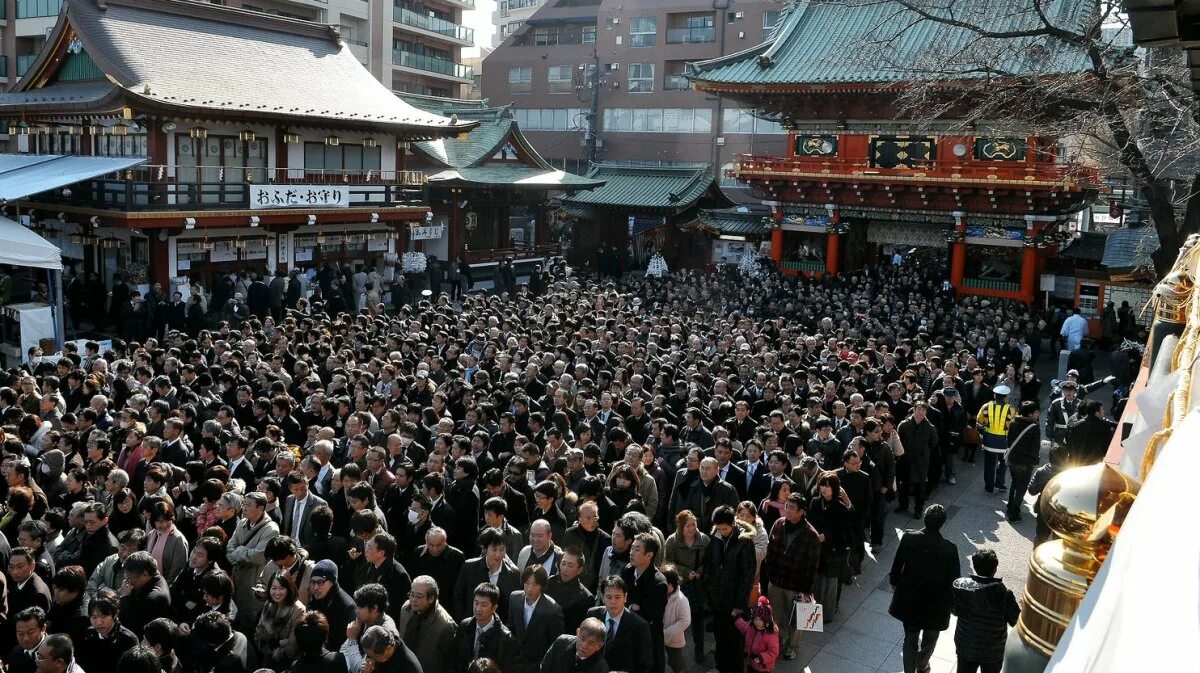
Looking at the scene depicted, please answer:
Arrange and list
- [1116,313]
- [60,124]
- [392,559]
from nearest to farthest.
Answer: [392,559]
[1116,313]
[60,124]

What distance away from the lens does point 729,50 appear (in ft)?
153

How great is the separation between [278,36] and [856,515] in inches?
1084

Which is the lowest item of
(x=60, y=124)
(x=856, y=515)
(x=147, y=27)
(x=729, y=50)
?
(x=856, y=515)

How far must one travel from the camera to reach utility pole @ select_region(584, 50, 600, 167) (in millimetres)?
49375

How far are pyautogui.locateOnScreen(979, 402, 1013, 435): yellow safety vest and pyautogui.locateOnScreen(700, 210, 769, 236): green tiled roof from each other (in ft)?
69.1

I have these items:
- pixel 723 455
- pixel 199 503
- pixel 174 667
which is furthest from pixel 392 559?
pixel 723 455

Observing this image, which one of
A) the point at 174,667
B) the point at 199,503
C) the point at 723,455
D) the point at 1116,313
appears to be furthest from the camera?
the point at 1116,313

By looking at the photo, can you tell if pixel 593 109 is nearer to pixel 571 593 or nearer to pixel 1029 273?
pixel 1029 273

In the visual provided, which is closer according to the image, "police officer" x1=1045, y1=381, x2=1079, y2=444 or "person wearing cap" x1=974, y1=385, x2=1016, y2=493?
"person wearing cap" x1=974, y1=385, x2=1016, y2=493

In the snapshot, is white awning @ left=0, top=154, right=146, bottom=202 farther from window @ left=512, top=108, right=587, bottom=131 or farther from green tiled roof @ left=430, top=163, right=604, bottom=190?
window @ left=512, top=108, right=587, bottom=131

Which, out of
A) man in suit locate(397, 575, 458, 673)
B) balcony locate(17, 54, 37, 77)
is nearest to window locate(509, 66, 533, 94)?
balcony locate(17, 54, 37, 77)

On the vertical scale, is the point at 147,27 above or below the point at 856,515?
above

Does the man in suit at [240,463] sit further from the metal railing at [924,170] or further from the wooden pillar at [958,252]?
the wooden pillar at [958,252]

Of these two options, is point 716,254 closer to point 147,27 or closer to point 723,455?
point 147,27
